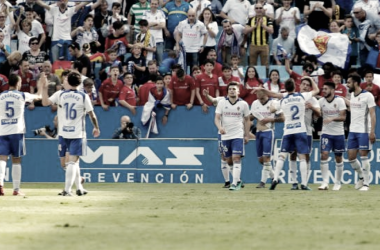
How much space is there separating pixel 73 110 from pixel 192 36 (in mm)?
11462

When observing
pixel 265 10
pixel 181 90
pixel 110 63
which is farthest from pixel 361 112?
pixel 110 63

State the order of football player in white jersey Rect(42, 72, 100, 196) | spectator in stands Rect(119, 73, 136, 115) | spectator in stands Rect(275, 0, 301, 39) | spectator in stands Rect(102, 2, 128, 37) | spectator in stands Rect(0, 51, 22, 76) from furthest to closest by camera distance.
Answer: spectator in stands Rect(102, 2, 128, 37), spectator in stands Rect(275, 0, 301, 39), spectator in stands Rect(0, 51, 22, 76), spectator in stands Rect(119, 73, 136, 115), football player in white jersey Rect(42, 72, 100, 196)

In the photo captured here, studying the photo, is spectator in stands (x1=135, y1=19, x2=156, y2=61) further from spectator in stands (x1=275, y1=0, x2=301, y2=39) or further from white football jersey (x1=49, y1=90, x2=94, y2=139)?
white football jersey (x1=49, y1=90, x2=94, y2=139)

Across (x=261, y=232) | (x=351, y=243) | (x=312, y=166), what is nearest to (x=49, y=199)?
(x=261, y=232)

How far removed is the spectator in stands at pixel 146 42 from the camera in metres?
30.6

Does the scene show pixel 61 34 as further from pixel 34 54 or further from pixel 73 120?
pixel 73 120

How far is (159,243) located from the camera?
11.6 m

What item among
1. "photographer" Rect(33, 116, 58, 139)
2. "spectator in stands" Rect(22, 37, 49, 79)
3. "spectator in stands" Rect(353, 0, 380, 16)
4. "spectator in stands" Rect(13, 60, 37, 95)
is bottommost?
"photographer" Rect(33, 116, 58, 139)

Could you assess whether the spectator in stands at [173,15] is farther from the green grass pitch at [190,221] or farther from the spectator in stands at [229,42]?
the green grass pitch at [190,221]

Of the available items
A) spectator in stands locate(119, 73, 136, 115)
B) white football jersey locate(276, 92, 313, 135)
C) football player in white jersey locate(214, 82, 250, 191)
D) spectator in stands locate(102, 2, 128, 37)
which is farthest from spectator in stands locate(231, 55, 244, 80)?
white football jersey locate(276, 92, 313, 135)

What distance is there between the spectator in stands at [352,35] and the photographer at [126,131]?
7.24m

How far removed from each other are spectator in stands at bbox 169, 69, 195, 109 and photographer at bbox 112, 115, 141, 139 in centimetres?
144

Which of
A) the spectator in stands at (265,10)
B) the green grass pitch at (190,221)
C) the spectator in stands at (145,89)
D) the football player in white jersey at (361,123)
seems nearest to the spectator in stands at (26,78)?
the spectator in stands at (145,89)

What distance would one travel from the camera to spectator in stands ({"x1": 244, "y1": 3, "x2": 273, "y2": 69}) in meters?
30.5
